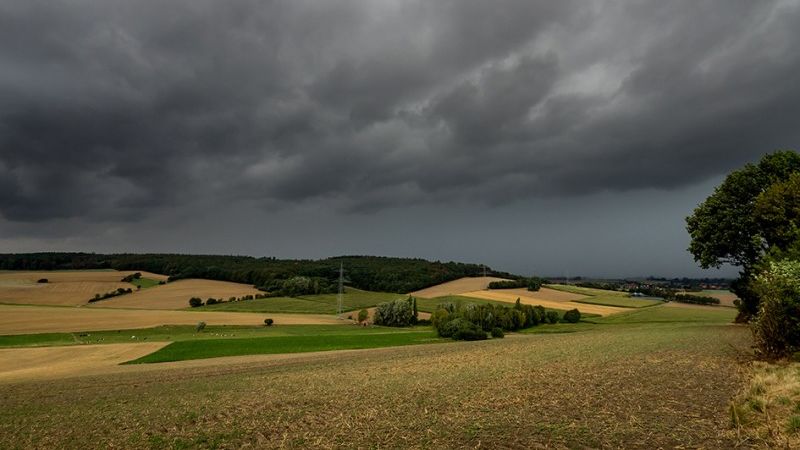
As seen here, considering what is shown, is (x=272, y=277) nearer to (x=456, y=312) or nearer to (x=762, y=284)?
(x=456, y=312)

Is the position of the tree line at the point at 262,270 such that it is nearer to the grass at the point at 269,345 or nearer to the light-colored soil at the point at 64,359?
the grass at the point at 269,345

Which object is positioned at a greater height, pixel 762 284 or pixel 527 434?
pixel 762 284

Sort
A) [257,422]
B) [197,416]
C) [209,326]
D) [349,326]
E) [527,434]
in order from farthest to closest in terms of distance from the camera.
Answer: [349,326]
[209,326]
[197,416]
[257,422]
[527,434]

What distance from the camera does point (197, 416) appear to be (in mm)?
18656

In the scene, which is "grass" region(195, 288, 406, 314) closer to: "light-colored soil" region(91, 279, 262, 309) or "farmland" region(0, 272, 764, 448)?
"light-colored soil" region(91, 279, 262, 309)

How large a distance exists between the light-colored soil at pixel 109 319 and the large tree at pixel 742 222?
225 feet

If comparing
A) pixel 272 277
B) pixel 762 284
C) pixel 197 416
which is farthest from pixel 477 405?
pixel 272 277

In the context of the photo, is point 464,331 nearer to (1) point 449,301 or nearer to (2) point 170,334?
(1) point 449,301

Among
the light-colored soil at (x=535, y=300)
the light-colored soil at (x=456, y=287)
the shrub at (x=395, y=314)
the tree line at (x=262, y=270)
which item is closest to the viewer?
the shrub at (x=395, y=314)

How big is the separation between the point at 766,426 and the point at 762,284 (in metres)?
17.4

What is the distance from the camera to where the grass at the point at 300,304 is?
112562 millimetres

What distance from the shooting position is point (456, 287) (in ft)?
484

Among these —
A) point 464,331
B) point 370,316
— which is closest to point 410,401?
point 464,331

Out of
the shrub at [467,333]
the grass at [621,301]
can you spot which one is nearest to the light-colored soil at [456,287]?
the grass at [621,301]
